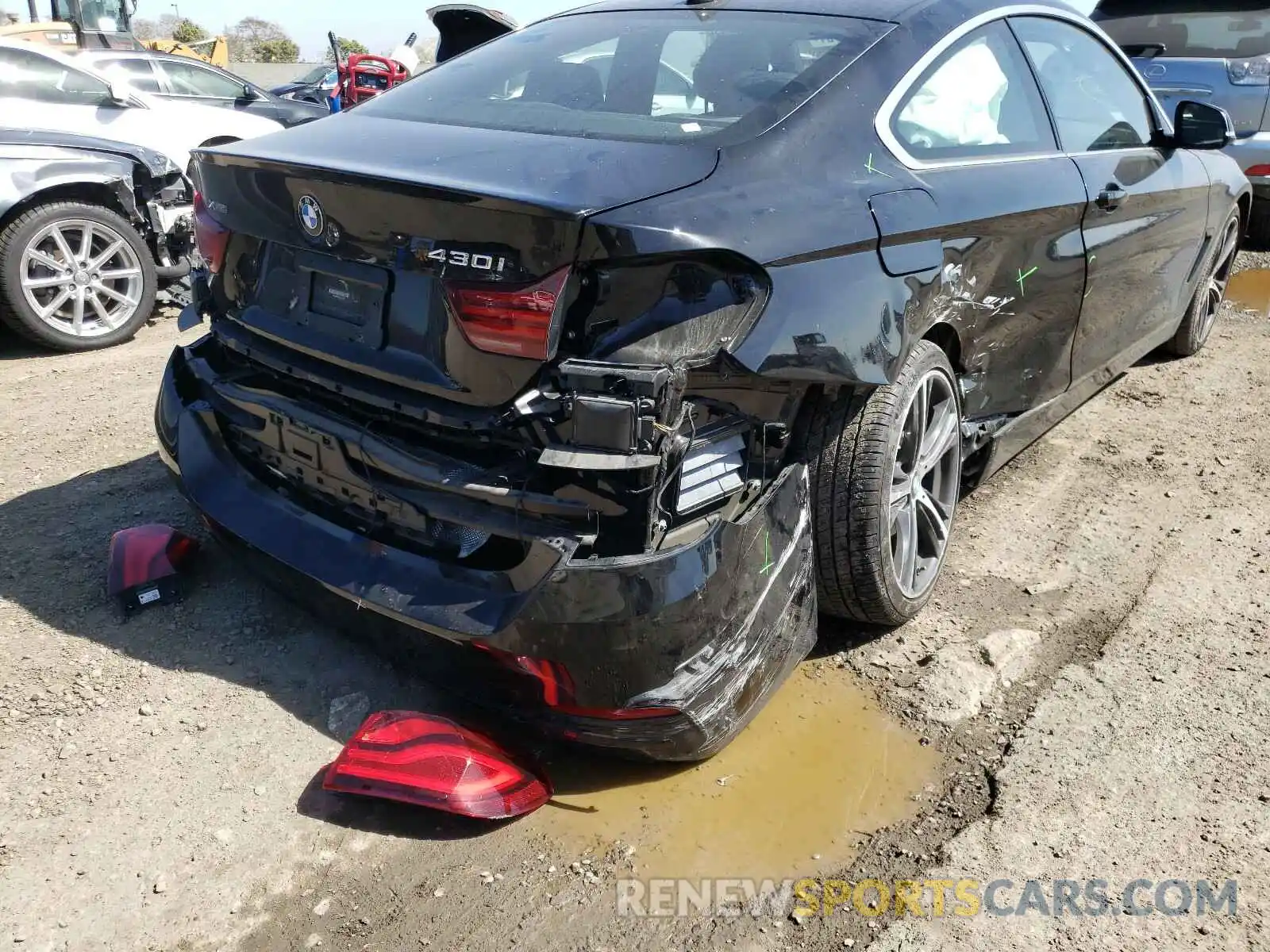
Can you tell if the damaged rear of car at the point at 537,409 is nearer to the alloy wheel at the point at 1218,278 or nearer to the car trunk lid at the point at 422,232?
the car trunk lid at the point at 422,232

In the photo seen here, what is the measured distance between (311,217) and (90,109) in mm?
6590

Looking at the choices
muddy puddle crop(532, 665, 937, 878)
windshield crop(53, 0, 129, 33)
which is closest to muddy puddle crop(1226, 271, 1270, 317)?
muddy puddle crop(532, 665, 937, 878)

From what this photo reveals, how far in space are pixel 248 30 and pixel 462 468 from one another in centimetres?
8325

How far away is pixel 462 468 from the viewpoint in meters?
2.19

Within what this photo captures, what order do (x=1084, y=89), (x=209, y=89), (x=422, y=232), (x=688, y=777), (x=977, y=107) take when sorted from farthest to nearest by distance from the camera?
(x=209, y=89)
(x=1084, y=89)
(x=977, y=107)
(x=688, y=777)
(x=422, y=232)

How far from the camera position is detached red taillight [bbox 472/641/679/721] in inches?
84.7

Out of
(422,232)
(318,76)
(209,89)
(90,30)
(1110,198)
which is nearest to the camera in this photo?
(422,232)

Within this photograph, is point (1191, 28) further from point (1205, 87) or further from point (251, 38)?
point (251, 38)

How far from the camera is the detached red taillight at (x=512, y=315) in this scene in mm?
2025

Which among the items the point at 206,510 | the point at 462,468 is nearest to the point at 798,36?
the point at 462,468

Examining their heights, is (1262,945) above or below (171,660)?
above

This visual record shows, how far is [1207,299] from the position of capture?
5461mm

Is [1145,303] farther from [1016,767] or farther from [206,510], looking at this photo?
[206,510]

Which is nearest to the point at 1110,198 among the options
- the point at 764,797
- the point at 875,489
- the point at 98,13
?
the point at 875,489
